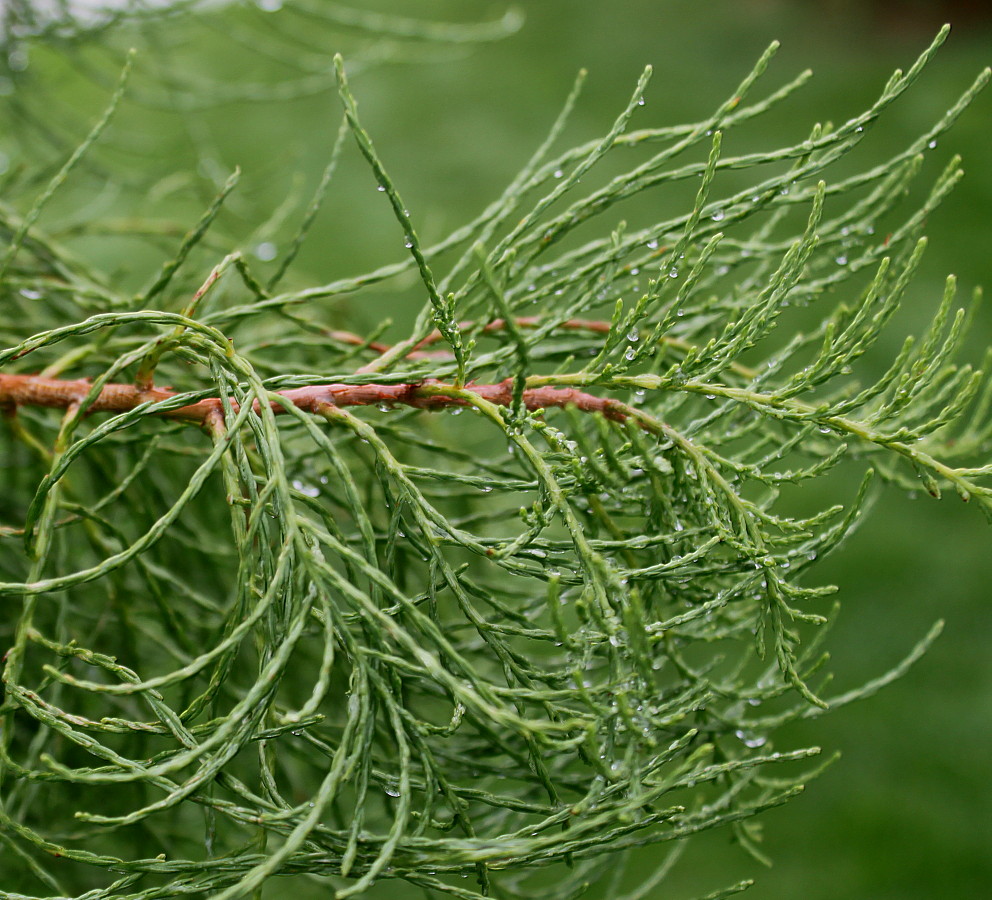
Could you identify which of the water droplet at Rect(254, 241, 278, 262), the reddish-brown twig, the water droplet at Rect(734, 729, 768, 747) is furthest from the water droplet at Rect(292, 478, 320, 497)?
the water droplet at Rect(734, 729, 768, 747)

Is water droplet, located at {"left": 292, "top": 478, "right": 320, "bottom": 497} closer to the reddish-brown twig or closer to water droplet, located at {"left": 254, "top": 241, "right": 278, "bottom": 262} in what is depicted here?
A: the reddish-brown twig

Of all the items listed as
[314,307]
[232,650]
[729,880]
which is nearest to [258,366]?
[232,650]

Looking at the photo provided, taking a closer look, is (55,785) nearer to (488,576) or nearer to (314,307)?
(488,576)

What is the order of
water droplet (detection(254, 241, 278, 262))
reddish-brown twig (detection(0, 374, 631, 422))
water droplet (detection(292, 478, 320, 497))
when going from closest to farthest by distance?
reddish-brown twig (detection(0, 374, 631, 422)), water droplet (detection(292, 478, 320, 497)), water droplet (detection(254, 241, 278, 262))

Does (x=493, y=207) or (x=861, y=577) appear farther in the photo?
(x=861, y=577)

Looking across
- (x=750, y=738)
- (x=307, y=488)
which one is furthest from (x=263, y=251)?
(x=750, y=738)

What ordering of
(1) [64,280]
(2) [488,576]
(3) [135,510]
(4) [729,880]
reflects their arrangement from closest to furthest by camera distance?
(3) [135,510] < (1) [64,280] < (2) [488,576] < (4) [729,880]

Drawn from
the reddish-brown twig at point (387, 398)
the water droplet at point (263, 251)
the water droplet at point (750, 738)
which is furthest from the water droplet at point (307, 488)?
the water droplet at point (750, 738)

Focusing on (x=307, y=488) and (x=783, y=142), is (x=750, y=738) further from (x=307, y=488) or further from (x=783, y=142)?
(x=783, y=142)
